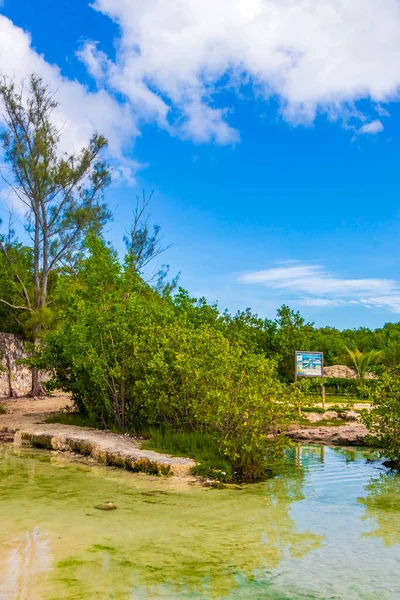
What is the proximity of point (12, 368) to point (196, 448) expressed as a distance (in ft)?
53.4

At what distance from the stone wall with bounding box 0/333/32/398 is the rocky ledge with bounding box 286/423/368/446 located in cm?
1341

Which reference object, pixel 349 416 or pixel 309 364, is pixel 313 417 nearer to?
pixel 349 416

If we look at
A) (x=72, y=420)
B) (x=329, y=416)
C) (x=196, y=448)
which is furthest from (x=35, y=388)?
(x=196, y=448)

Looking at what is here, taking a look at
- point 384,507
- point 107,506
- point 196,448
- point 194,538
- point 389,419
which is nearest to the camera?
point 194,538

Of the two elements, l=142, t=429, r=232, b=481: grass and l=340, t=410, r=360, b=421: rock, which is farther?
l=340, t=410, r=360, b=421: rock

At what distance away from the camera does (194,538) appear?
643 centimetres

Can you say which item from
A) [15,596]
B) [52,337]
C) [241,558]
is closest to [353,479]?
[241,558]

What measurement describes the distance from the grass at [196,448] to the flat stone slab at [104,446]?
0.25 m

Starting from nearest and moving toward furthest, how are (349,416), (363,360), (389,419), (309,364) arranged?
1. (389,419)
2. (349,416)
3. (309,364)
4. (363,360)

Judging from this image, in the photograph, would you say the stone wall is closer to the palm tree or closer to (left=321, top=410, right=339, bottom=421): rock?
(left=321, top=410, right=339, bottom=421): rock

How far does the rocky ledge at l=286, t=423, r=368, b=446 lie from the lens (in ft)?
48.3

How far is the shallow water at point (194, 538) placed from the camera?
504 cm

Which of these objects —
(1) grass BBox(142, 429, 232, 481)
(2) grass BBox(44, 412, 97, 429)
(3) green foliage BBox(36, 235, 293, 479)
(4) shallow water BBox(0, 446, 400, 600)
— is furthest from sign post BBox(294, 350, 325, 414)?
(4) shallow water BBox(0, 446, 400, 600)

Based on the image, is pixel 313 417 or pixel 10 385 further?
pixel 10 385
